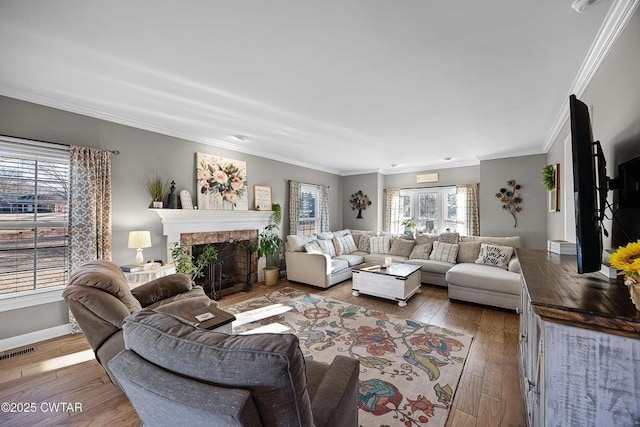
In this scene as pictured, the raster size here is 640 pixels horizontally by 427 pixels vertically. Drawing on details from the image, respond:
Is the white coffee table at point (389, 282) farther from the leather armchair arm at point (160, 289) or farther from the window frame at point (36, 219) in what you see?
the window frame at point (36, 219)

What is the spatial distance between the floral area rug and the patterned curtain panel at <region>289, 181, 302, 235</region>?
77.8 inches

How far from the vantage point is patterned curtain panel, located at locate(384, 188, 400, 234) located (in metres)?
6.57

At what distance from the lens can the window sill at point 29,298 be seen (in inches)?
98.3

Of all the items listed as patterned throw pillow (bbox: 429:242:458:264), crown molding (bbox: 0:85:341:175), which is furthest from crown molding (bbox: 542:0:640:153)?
crown molding (bbox: 0:85:341:175)

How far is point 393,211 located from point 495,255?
8.76ft

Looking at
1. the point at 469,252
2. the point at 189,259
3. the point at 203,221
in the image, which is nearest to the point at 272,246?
the point at 203,221

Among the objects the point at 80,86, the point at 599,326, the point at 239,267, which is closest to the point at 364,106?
the point at 599,326

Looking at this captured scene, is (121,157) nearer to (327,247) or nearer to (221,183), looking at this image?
(221,183)

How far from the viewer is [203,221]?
3959 mm

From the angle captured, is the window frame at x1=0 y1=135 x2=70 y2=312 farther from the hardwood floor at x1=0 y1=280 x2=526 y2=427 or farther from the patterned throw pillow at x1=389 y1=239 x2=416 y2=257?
the patterned throw pillow at x1=389 y1=239 x2=416 y2=257

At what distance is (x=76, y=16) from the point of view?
157cm

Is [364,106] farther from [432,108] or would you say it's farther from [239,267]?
[239,267]

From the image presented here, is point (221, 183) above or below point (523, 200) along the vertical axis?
above

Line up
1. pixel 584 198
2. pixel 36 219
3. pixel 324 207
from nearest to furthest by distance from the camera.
A: pixel 584 198 → pixel 36 219 → pixel 324 207
